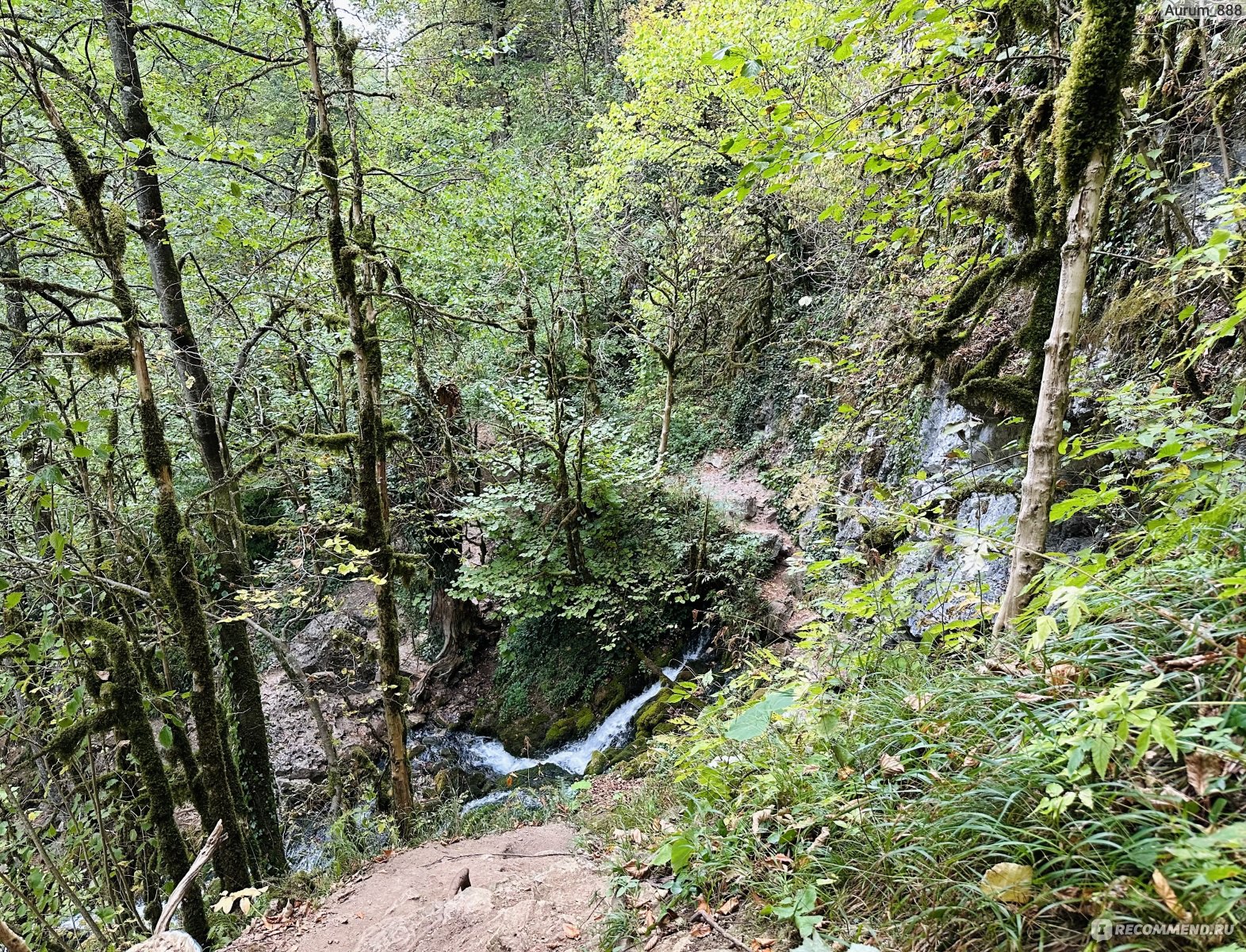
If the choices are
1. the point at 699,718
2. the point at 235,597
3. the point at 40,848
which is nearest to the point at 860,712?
the point at 699,718

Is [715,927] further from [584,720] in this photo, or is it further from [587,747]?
[584,720]

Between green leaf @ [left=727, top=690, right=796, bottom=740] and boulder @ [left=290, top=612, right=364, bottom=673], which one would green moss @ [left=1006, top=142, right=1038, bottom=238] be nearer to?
green leaf @ [left=727, top=690, right=796, bottom=740]

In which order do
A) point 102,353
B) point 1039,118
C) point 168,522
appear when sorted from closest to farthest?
point 1039,118 → point 102,353 → point 168,522

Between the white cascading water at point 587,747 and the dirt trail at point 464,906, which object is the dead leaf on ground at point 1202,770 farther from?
the white cascading water at point 587,747

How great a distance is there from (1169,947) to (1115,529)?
271cm

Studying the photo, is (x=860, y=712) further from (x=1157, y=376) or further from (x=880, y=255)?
(x=880, y=255)

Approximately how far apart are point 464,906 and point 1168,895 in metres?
3.53

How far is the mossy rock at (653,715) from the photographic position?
311 inches

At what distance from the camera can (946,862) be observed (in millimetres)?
1807

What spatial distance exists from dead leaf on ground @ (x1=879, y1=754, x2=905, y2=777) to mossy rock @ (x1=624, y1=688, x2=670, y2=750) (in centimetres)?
569

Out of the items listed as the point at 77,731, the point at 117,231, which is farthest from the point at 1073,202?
the point at 77,731

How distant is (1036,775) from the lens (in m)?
1.77

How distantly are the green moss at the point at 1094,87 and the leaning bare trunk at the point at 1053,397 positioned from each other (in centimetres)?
6

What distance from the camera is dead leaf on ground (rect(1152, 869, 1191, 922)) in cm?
130
